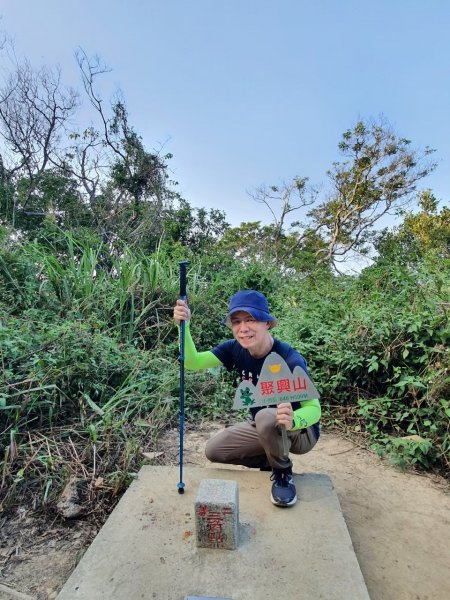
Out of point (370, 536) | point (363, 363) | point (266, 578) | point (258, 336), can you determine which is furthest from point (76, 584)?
point (363, 363)

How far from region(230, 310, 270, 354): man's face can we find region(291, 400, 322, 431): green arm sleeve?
35 centimetres

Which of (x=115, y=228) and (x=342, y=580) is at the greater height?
(x=115, y=228)

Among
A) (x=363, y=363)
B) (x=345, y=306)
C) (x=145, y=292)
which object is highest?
(x=145, y=292)

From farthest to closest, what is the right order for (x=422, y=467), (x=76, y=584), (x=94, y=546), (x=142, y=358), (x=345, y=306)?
(x=345, y=306) < (x=142, y=358) < (x=422, y=467) < (x=94, y=546) < (x=76, y=584)

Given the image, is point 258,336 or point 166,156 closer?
point 258,336

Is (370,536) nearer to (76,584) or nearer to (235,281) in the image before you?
(76,584)

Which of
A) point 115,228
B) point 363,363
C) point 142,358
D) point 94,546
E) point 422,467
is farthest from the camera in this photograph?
point 115,228

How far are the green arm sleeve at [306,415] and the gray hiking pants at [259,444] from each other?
0.39ft

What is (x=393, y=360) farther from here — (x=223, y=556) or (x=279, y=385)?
(x=223, y=556)

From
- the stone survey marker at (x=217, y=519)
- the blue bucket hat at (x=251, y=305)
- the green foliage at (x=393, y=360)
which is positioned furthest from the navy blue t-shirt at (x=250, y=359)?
the green foliage at (x=393, y=360)

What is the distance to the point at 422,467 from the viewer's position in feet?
8.61

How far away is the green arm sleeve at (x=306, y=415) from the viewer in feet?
5.49

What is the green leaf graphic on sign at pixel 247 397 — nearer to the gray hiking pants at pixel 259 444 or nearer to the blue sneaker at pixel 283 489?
the gray hiking pants at pixel 259 444

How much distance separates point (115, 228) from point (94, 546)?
8.60 m
